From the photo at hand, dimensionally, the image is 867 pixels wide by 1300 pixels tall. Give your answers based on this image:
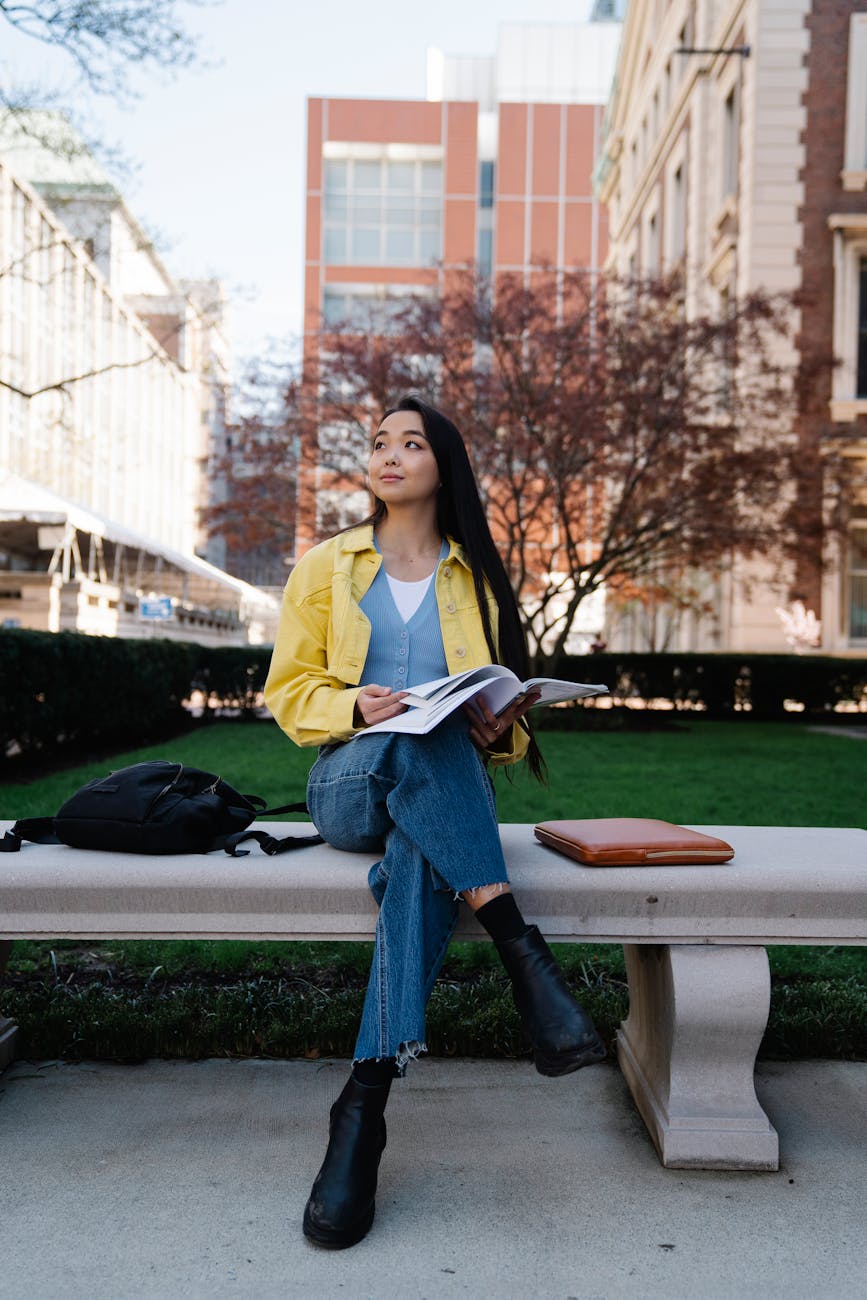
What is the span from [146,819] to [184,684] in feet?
42.2

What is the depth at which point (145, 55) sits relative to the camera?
32.6ft

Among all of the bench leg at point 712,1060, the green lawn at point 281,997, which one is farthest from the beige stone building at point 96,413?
the bench leg at point 712,1060

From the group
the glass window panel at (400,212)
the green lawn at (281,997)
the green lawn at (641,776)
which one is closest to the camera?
the green lawn at (281,997)

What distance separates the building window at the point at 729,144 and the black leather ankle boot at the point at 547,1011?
2075 cm

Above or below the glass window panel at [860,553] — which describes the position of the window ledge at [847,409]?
above

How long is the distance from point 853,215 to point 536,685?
734 inches

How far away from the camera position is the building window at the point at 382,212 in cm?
4416

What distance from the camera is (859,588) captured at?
1930 centimetres

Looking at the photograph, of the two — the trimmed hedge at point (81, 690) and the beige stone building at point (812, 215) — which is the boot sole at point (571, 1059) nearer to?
the trimmed hedge at point (81, 690)

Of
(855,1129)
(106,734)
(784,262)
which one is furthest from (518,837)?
(784,262)

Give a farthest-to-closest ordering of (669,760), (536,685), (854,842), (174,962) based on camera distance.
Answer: (669,760)
(174,962)
(854,842)
(536,685)

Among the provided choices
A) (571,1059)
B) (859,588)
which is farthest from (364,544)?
(859,588)

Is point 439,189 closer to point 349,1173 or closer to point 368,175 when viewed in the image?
point 368,175

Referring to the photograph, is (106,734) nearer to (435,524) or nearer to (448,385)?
(448,385)
